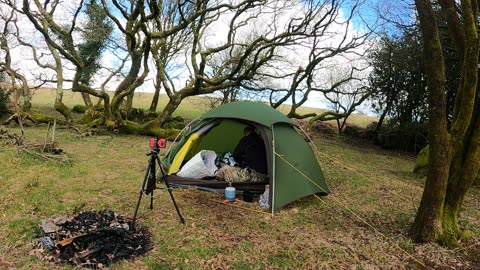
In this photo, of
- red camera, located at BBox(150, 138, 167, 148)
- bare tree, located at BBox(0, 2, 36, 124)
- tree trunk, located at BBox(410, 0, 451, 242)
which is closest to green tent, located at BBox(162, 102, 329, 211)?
red camera, located at BBox(150, 138, 167, 148)

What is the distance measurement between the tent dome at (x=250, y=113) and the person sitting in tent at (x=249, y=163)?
50 centimetres

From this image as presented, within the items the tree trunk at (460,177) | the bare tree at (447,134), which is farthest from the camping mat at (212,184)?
the tree trunk at (460,177)

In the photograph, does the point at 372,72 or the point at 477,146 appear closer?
the point at 477,146

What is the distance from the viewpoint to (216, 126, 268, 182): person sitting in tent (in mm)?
6270

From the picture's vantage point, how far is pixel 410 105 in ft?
47.6

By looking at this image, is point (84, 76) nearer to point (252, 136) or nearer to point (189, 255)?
point (252, 136)

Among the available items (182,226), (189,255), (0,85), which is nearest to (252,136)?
(182,226)

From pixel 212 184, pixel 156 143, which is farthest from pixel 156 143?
pixel 212 184

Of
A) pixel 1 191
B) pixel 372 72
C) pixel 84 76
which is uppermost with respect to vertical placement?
pixel 372 72

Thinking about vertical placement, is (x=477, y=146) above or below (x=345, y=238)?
above

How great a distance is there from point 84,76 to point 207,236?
56.5 ft

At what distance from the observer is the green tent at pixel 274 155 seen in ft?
18.5

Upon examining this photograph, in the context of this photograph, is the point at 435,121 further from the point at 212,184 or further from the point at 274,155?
the point at 212,184

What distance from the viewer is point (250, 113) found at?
6.29m
